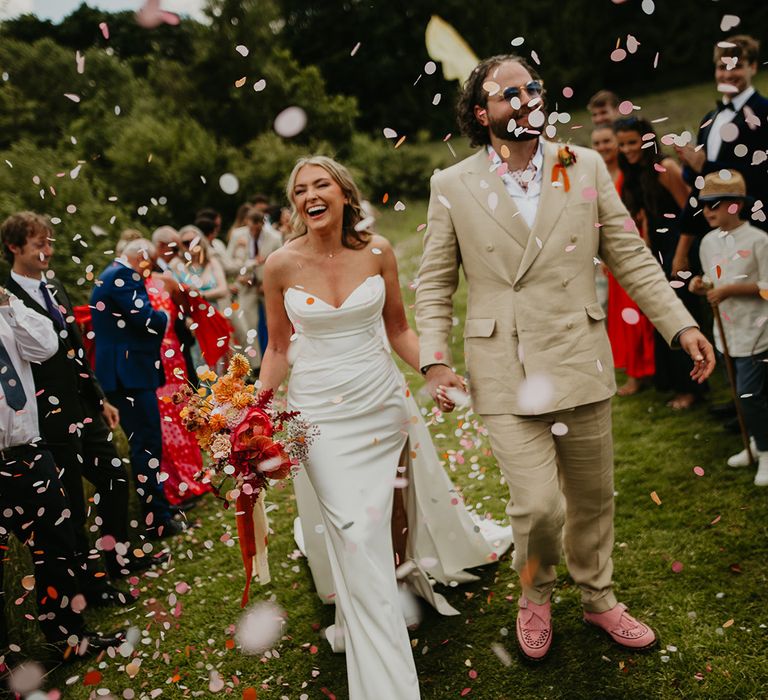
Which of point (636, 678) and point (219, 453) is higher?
point (219, 453)

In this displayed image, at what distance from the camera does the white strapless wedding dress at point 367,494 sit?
317 cm

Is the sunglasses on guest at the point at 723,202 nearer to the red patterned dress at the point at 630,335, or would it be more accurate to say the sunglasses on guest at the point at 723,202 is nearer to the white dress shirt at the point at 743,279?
the white dress shirt at the point at 743,279

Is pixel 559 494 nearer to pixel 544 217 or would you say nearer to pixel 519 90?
pixel 544 217

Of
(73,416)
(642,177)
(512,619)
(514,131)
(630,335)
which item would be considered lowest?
(512,619)

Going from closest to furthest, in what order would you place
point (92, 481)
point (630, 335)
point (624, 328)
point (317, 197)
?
point (317, 197)
point (92, 481)
point (630, 335)
point (624, 328)

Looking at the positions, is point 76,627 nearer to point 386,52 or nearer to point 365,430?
point 365,430

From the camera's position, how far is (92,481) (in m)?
4.80

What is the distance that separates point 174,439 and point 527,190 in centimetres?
420

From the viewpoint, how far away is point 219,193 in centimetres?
2327

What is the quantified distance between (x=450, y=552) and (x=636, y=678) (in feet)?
4.31

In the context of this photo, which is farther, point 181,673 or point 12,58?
point 12,58

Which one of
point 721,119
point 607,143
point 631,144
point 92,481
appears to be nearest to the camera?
point 92,481

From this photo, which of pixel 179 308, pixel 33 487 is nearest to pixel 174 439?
pixel 179 308

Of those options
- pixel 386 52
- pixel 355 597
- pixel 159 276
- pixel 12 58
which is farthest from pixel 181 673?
pixel 386 52
